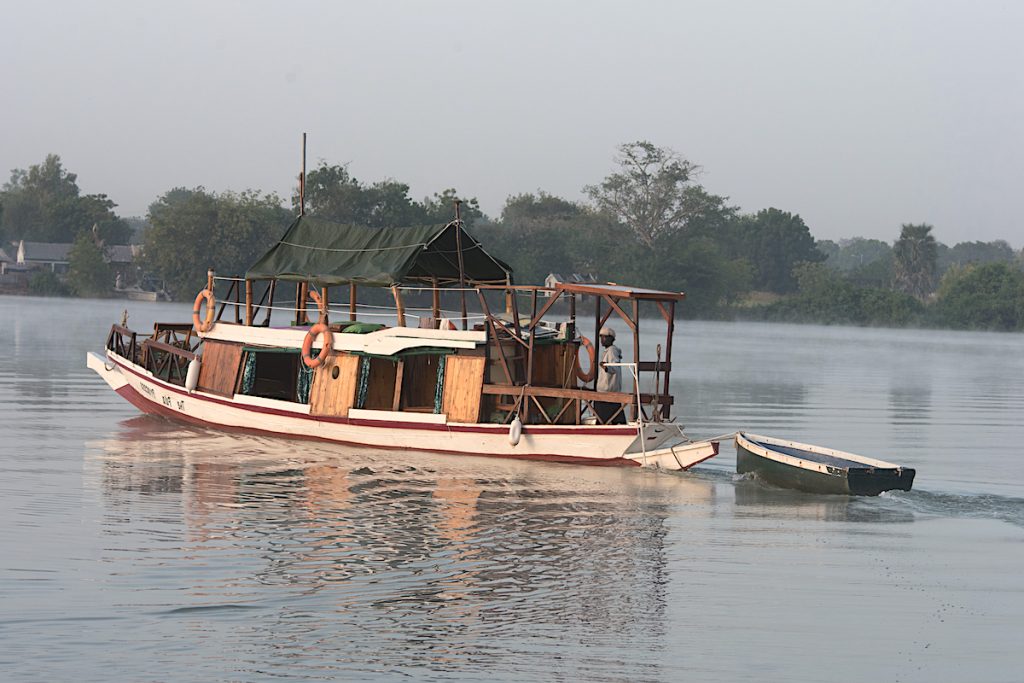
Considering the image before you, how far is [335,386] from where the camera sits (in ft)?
77.6

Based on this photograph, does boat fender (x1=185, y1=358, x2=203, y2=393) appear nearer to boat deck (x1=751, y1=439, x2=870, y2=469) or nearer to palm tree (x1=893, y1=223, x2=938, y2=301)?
boat deck (x1=751, y1=439, x2=870, y2=469)

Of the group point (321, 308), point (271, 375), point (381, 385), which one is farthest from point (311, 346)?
point (271, 375)

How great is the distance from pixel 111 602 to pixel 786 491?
10892mm

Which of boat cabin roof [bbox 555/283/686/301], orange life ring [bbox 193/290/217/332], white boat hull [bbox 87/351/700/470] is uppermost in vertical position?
boat cabin roof [bbox 555/283/686/301]

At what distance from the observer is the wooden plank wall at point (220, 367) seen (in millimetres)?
25297

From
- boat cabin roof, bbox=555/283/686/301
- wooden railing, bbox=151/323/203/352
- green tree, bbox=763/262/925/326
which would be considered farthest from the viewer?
green tree, bbox=763/262/925/326

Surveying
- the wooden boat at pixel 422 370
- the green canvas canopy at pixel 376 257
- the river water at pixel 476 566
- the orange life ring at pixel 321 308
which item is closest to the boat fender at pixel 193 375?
the wooden boat at pixel 422 370

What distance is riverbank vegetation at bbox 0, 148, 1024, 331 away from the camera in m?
109

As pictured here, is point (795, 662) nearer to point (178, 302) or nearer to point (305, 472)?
point (305, 472)

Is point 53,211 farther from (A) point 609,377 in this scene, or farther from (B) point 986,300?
(A) point 609,377

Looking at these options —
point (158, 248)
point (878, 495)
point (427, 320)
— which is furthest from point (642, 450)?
point (158, 248)

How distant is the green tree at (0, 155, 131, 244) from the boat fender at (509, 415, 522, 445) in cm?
12482

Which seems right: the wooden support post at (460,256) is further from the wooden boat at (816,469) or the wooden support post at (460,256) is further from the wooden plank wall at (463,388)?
the wooden boat at (816,469)

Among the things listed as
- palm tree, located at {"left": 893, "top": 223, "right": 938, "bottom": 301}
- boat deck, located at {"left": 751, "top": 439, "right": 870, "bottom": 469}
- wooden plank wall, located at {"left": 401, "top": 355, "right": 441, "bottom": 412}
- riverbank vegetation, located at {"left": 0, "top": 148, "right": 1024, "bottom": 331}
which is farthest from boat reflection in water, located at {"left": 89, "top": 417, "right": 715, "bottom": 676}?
palm tree, located at {"left": 893, "top": 223, "right": 938, "bottom": 301}
